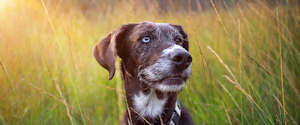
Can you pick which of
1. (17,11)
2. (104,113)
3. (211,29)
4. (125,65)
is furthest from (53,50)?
(211,29)

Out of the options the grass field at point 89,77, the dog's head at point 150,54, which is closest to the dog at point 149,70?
the dog's head at point 150,54

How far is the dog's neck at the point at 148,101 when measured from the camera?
2.44 metres

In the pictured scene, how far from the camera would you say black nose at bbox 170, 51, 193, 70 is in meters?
1.93

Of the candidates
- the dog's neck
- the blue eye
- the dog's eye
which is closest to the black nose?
the dog's neck

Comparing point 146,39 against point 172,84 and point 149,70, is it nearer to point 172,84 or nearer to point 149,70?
point 149,70

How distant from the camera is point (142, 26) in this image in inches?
104

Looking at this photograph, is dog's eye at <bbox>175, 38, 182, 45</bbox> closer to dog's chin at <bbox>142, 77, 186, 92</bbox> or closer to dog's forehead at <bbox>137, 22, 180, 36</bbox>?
dog's forehead at <bbox>137, 22, 180, 36</bbox>

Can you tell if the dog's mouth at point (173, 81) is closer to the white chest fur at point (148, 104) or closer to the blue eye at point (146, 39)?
the white chest fur at point (148, 104)

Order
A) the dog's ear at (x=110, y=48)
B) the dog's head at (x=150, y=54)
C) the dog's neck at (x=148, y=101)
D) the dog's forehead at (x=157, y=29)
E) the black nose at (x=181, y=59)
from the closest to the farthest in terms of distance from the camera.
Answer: the black nose at (x=181, y=59)
the dog's head at (x=150, y=54)
the dog's ear at (x=110, y=48)
the dog's neck at (x=148, y=101)
the dog's forehead at (x=157, y=29)

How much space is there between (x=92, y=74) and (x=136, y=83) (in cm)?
177

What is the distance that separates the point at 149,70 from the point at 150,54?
0.63ft

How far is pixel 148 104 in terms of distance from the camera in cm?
254

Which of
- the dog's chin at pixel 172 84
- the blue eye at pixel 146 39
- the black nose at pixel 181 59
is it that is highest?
the blue eye at pixel 146 39

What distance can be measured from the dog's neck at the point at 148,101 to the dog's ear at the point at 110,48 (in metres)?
0.37
